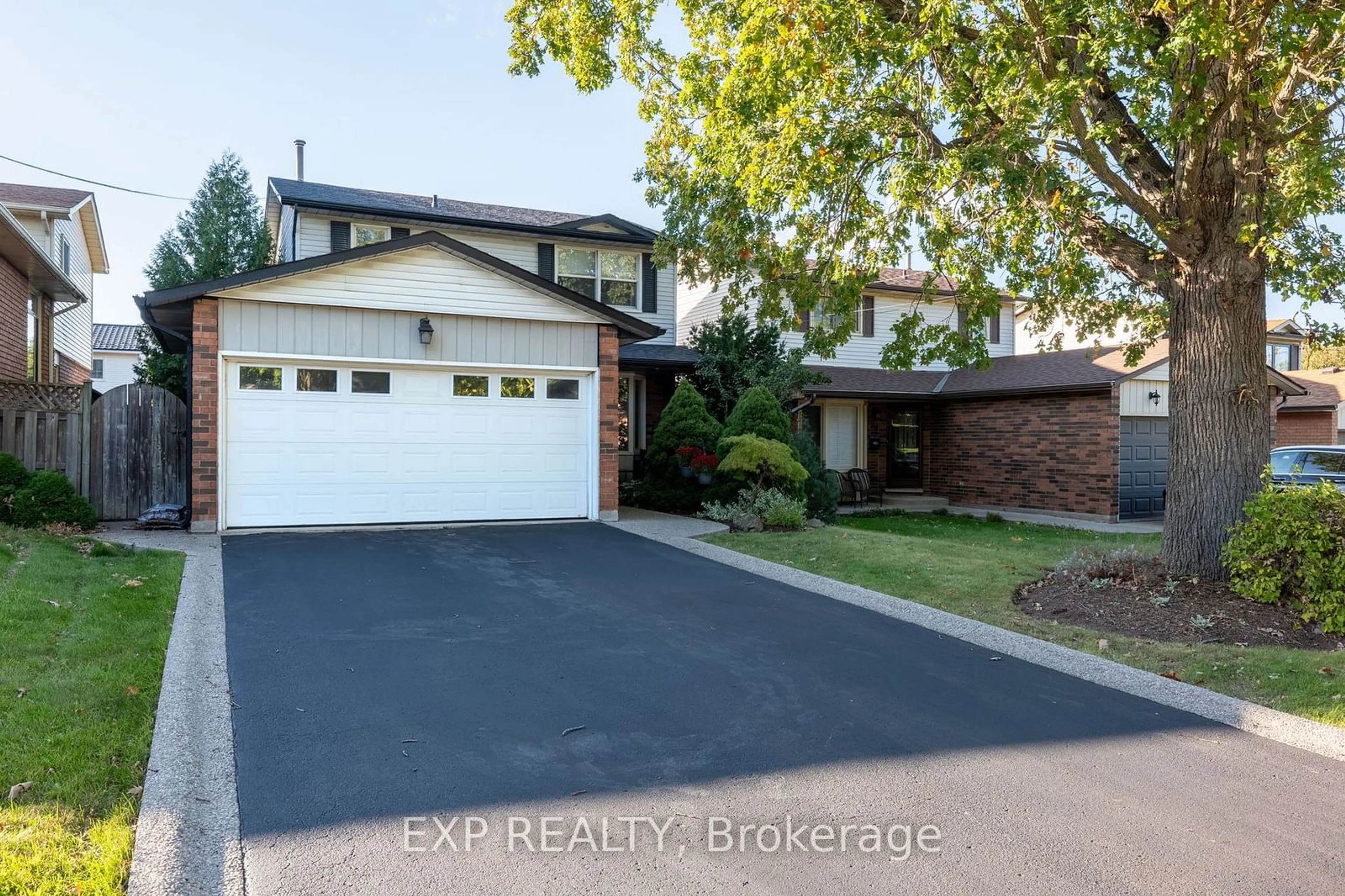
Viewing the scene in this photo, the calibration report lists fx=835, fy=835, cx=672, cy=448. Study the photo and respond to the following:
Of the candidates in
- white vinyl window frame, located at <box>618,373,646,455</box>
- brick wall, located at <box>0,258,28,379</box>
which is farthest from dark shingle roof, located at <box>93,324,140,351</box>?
white vinyl window frame, located at <box>618,373,646,455</box>

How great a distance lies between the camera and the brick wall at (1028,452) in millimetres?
16484

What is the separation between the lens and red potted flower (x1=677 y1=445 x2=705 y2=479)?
47.9ft

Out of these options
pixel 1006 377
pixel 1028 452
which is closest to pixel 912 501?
pixel 1028 452

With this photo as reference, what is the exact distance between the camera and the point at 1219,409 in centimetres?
763

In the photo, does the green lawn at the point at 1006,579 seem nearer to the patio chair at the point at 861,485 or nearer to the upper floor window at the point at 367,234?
the patio chair at the point at 861,485

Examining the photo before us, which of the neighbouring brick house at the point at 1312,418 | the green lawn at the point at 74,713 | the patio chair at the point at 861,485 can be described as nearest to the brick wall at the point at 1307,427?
the neighbouring brick house at the point at 1312,418

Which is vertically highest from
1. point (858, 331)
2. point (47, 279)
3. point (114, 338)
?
point (114, 338)

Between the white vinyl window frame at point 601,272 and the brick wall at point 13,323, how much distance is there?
9549mm

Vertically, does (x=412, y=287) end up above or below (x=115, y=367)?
below

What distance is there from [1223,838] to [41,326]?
2064 cm

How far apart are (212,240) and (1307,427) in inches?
1218

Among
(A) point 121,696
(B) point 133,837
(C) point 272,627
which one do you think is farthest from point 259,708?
(C) point 272,627

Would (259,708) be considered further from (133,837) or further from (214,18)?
(214,18)

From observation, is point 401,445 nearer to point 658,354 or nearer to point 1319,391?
point 658,354
